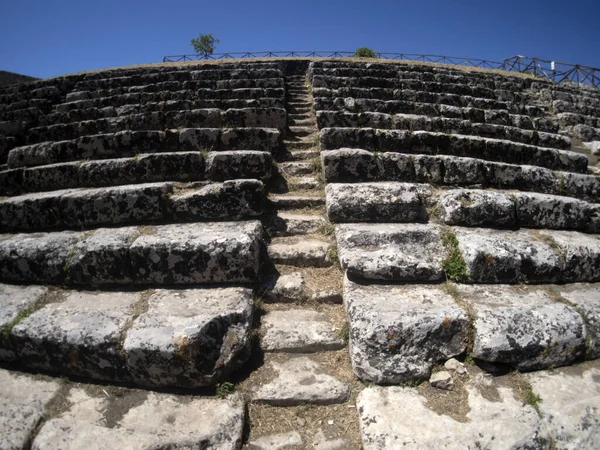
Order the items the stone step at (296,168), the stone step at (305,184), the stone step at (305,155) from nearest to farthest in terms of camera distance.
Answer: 1. the stone step at (305,184)
2. the stone step at (296,168)
3. the stone step at (305,155)

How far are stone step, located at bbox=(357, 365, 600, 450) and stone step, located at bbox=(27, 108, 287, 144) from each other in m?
3.59

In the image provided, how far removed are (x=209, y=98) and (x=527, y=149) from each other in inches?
187

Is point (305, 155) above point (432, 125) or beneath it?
beneath

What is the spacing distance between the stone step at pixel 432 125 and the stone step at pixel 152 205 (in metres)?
2.08

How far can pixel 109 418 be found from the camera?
1.84 metres

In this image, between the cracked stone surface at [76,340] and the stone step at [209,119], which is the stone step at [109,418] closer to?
the cracked stone surface at [76,340]

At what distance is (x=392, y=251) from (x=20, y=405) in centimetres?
246

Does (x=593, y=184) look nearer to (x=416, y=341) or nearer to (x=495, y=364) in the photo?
(x=495, y=364)

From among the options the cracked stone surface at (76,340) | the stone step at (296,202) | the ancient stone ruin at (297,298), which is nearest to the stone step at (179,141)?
the ancient stone ruin at (297,298)

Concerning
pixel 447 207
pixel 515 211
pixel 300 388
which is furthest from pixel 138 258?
pixel 515 211

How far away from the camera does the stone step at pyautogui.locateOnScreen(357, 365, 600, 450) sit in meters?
1.66

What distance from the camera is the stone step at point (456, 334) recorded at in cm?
198

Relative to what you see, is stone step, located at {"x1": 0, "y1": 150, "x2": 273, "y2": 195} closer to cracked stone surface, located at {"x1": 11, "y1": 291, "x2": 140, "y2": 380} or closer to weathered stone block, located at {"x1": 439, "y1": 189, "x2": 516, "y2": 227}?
cracked stone surface, located at {"x1": 11, "y1": 291, "x2": 140, "y2": 380}

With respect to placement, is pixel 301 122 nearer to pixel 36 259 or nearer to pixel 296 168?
pixel 296 168
